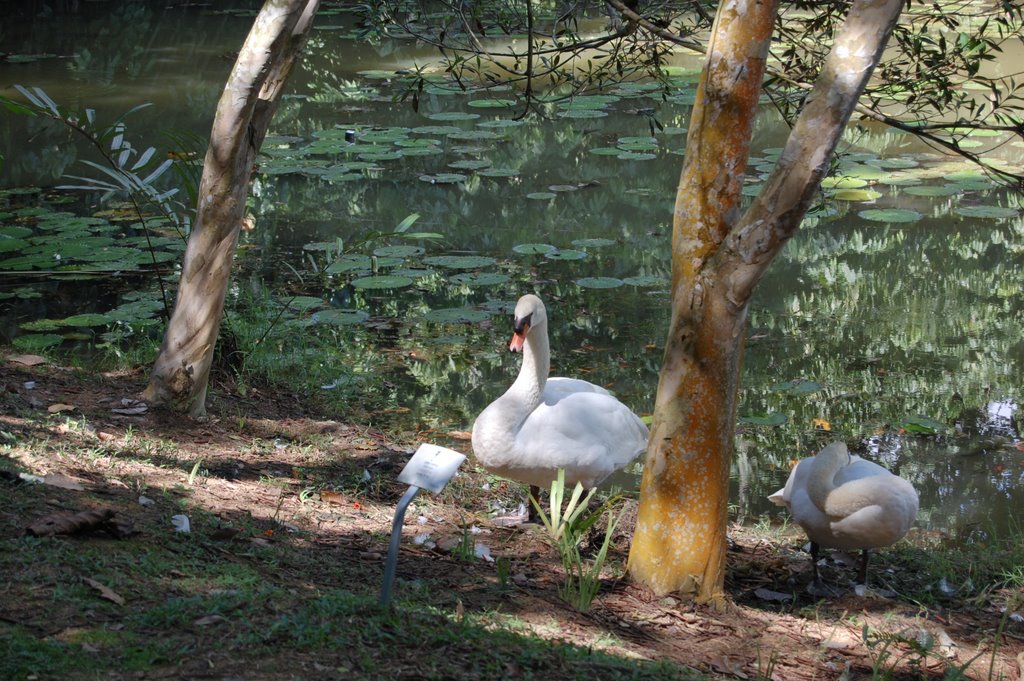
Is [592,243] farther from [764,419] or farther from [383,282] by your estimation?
[764,419]

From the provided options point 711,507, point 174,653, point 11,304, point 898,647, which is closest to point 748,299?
point 711,507

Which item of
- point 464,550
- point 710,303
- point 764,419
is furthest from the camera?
point 764,419

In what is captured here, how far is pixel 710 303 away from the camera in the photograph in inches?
144

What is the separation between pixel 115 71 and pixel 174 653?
1640 cm

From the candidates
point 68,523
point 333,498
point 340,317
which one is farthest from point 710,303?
point 340,317

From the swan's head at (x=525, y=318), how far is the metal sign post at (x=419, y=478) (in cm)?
168

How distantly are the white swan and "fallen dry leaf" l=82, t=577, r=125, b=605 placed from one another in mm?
1959

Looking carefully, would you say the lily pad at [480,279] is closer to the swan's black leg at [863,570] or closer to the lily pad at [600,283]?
Result: the lily pad at [600,283]

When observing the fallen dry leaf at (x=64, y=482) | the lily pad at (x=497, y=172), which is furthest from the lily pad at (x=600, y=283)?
Result: the fallen dry leaf at (x=64, y=482)

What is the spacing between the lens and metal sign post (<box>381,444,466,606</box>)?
3.00 metres

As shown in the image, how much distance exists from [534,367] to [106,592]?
2359 mm

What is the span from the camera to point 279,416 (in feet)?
19.5

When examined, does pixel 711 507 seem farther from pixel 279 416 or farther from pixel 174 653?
pixel 279 416

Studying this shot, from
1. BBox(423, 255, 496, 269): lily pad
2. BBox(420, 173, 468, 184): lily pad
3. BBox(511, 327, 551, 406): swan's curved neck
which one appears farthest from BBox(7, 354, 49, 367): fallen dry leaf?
BBox(420, 173, 468, 184): lily pad
